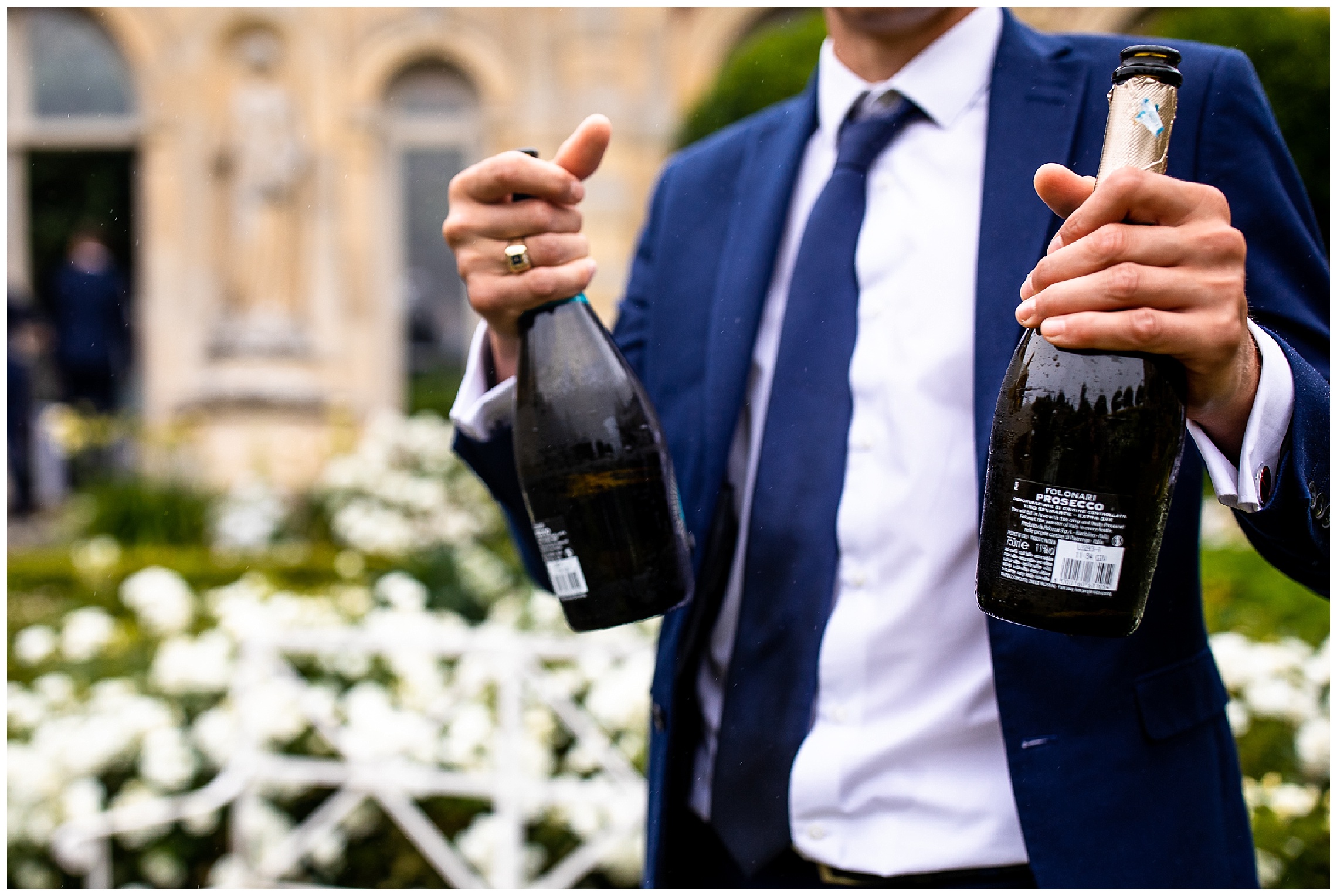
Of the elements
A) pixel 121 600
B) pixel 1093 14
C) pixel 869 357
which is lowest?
pixel 121 600

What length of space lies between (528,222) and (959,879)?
90 centimetres

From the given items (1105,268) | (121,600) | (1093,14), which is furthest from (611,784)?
(121,600)

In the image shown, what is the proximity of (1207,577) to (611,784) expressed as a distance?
2.66 metres

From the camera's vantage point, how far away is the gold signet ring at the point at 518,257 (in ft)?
3.82

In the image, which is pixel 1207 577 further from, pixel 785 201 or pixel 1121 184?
pixel 1121 184

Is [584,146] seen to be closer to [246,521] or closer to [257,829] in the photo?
[257,829]

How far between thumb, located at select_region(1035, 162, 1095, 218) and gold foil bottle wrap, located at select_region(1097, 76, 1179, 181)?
1.4 inches

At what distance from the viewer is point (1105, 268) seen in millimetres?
831

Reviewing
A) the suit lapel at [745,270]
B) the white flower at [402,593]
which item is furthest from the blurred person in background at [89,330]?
the suit lapel at [745,270]

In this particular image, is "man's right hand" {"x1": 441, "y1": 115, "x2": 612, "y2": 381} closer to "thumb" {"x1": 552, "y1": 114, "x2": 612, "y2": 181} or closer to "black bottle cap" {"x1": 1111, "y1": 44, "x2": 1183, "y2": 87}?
"thumb" {"x1": 552, "y1": 114, "x2": 612, "y2": 181}

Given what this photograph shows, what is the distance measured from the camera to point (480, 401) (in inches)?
52.3

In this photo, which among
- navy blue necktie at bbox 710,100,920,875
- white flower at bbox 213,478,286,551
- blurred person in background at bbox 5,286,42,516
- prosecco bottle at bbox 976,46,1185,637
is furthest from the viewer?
blurred person in background at bbox 5,286,42,516

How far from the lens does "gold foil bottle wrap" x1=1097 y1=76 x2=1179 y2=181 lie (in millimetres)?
909

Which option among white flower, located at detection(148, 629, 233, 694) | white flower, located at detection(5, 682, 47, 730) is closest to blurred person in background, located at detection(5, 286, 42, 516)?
white flower, located at detection(5, 682, 47, 730)
